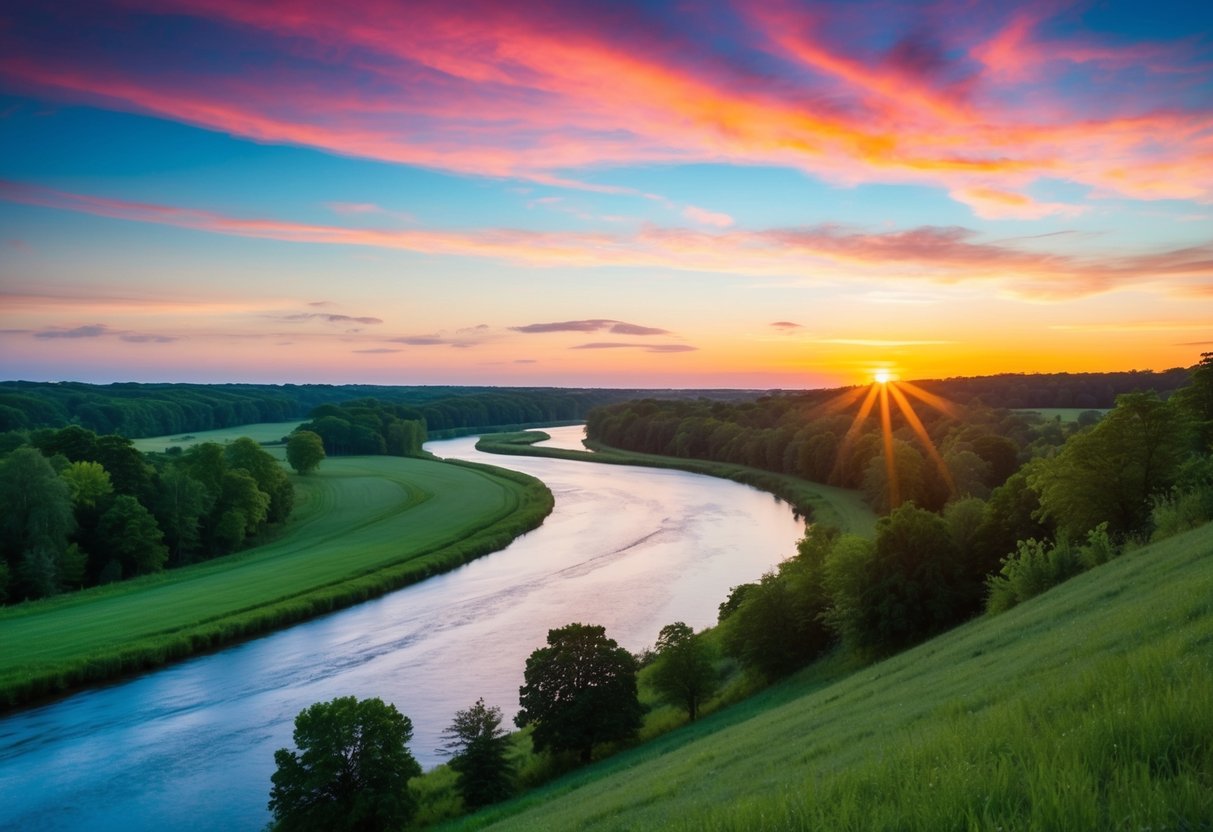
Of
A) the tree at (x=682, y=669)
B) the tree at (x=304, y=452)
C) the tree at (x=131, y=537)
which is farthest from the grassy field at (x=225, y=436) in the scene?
the tree at (x=682, y=669)

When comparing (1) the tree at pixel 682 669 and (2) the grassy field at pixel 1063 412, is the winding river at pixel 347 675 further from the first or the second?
(2) the grassy field at pixel 1063 412

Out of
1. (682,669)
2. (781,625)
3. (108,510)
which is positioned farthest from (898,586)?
(108,510)

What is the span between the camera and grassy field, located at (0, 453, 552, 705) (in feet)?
117

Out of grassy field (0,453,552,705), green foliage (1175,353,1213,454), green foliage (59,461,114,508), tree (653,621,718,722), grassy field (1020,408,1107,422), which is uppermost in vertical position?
green foliage (1175,353,1213,454)

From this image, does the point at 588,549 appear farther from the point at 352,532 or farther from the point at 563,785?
the point at 563,785

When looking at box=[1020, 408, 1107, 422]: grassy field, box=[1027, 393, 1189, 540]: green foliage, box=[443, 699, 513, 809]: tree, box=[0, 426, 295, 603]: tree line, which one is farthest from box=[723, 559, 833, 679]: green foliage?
box=[1020, 408, 1107, 422]: grassy field

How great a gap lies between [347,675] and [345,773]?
47.6 feet

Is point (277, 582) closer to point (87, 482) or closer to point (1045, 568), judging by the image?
point (87, 482)

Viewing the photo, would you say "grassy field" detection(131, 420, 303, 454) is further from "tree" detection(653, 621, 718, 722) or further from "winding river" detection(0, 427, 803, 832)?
"tree" detection(653, 621, 718, 722)

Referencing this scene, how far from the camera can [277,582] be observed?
48906 millimetres

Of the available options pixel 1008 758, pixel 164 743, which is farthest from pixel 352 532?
pixel 1008 758

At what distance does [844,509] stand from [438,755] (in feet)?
174

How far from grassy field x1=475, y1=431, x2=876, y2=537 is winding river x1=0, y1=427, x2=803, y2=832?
5.52 meters

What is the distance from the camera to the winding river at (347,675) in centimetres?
2502
